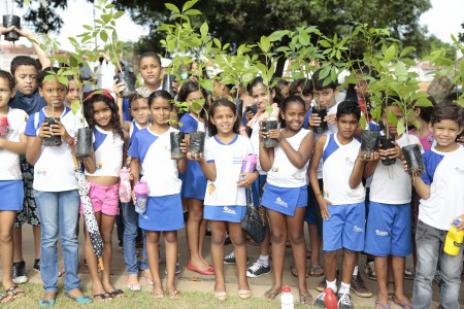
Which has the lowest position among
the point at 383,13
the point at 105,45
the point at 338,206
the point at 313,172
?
the point at 338,206

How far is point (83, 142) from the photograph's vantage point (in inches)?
139

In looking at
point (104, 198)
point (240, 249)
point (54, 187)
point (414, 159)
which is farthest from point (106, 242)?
→ point (414, 159)

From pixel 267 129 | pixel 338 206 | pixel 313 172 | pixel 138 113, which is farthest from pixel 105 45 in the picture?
pixel 338 206

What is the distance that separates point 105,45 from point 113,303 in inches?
83.8

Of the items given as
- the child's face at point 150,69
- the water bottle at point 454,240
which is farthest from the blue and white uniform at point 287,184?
the child's face at point 150,69

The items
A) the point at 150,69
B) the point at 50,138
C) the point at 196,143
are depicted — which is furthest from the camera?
the point at 150,69

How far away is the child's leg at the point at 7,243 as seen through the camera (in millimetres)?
3875

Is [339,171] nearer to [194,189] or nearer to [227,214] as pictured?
[227,214]

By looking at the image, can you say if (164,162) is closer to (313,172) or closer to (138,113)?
(138,113)

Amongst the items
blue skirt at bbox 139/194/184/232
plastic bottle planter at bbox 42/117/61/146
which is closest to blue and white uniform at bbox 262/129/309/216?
blue skirt at bbox 139/194/184/232

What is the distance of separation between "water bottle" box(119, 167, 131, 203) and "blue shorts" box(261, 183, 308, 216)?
1.17m

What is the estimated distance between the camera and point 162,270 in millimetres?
4523

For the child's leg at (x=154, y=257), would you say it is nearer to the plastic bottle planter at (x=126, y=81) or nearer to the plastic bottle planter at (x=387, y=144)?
the plastic bottle planter at (x=126, y=81)

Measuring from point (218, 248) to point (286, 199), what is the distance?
2.39ft
